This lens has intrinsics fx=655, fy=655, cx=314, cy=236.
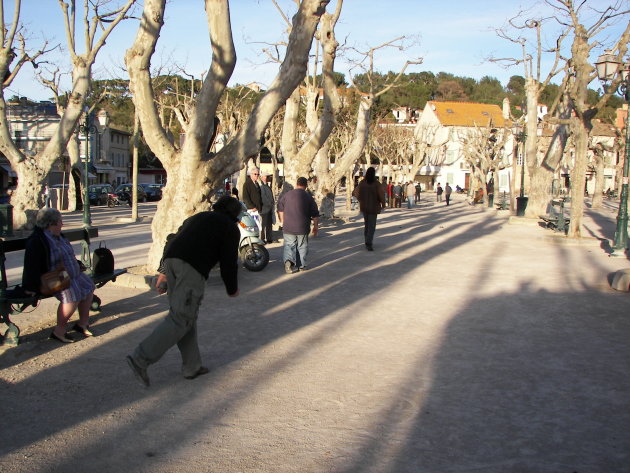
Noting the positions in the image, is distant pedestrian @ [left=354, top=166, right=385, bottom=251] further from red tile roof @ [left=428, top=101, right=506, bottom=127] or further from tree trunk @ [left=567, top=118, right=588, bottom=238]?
red tile roof @ [left=428, top=101, right=506, bottom=127]

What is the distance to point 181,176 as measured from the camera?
9969 millimetres

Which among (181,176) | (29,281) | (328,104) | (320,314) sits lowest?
(320,314)

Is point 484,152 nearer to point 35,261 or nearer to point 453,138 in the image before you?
point 453,138

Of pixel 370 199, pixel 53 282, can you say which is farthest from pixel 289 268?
pixel 53 282

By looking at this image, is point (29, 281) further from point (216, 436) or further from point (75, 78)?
point (75, 78)

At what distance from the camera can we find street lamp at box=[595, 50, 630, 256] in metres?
14.9

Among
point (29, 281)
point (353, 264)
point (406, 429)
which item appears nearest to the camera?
point (406, 429)

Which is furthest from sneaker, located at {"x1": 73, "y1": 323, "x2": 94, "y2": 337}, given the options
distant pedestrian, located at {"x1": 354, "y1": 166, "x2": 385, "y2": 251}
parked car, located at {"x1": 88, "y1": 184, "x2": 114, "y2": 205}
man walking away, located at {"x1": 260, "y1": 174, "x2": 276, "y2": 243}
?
parked car, located at {"x1": 88, "y1": 184, "x2": 114, "y2": 205}

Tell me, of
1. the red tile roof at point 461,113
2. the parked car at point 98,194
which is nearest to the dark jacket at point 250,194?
the parked car at point 98,194

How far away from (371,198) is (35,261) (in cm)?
951

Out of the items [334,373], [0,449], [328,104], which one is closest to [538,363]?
[334,373]

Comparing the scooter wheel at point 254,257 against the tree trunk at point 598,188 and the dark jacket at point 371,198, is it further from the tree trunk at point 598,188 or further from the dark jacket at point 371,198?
the tree trunk at point 598,188

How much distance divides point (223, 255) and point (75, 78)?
54.1 feet

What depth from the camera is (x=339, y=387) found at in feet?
17.4
